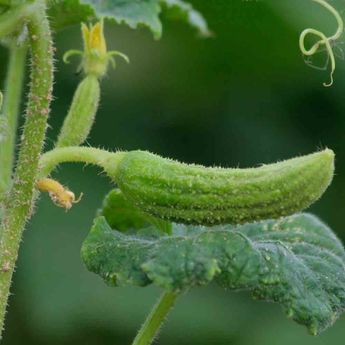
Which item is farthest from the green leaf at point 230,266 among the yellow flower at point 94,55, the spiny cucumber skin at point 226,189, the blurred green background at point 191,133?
the blurred green background at point 191,133

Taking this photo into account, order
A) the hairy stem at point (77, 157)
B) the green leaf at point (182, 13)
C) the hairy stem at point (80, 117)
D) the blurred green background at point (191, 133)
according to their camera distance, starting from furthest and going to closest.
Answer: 1. the blurred green background at point (191, 133)
2. the green leaf at point (182, 13)
3. the hairy stem at point (80, 117)
4. the hairy stem at point (77, 157)

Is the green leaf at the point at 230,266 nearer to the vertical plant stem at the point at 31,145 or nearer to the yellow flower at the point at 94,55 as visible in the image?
the vertical plant stem at the point at 31,145

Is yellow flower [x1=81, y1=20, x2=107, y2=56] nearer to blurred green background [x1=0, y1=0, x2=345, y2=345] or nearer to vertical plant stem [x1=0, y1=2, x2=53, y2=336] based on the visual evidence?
vertical plant stem [x1=0, y1=2, x2=53, y2=336]

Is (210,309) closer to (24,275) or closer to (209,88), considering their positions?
(24,275)

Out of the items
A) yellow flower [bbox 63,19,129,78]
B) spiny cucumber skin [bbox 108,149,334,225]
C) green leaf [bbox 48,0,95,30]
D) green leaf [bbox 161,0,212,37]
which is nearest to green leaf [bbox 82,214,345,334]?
spiny cucumber skin [bbox 108,149,334,225]

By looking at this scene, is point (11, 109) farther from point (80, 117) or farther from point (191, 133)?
point (191, 133)

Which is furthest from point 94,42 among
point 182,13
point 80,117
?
point 182,13
